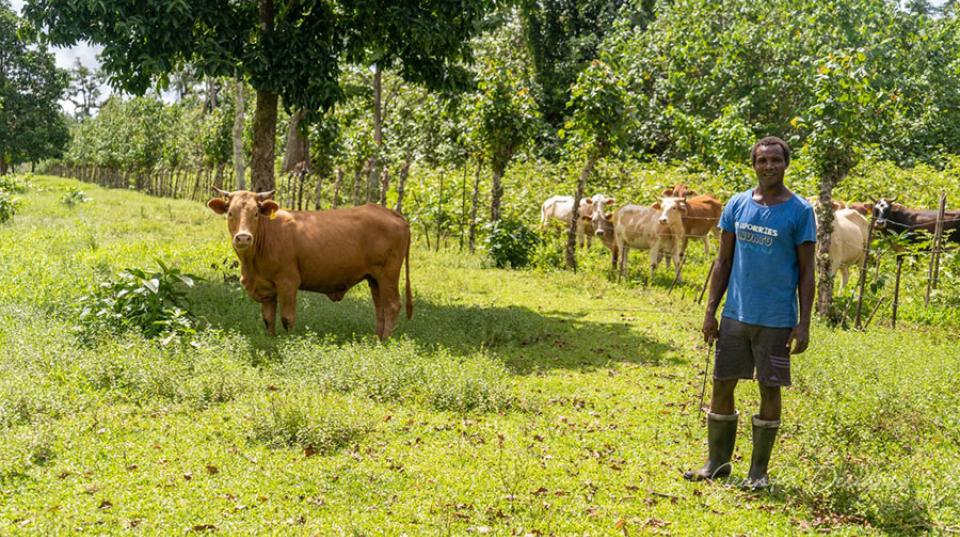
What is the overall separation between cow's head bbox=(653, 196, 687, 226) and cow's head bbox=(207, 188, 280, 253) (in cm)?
914

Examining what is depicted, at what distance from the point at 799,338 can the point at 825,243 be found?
288 inches

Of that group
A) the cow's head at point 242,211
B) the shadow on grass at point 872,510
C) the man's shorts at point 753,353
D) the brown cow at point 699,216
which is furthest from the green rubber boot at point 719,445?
the brown cow at point 699,216

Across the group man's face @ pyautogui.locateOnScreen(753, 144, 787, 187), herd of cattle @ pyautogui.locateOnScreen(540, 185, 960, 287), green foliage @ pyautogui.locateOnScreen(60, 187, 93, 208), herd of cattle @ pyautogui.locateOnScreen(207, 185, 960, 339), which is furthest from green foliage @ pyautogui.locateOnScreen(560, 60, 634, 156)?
green foliage @ pyautogui.locateOnScreen(60, 187, 93, 208)

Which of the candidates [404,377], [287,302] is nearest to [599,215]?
[287,302]

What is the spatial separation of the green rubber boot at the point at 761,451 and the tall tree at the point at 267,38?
825cm

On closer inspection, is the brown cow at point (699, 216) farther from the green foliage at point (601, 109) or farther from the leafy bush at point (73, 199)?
the leafy bush at point (73, 199)

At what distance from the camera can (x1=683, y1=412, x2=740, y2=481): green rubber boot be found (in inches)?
219

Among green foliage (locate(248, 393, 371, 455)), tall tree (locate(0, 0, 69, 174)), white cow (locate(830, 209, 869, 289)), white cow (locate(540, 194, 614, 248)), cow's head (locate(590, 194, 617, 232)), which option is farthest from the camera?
tall tree (locate(0, 0, 69, 174))

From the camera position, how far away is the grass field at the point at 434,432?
4.93 metres

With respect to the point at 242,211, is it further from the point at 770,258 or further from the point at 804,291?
the point at 804,291

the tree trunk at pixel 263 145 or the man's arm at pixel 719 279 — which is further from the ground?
the tree trunk at pixel 263 145

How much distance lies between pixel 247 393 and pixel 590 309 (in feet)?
24.2

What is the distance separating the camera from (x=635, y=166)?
23656 millimetres

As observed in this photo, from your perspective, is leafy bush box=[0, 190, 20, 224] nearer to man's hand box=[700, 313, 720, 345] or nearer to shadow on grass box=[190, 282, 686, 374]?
shadow on grass box=[190, 282, 686, 374]
